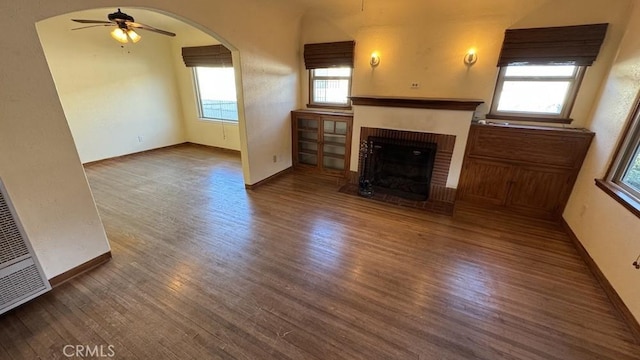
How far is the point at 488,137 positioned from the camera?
3391 millimetres

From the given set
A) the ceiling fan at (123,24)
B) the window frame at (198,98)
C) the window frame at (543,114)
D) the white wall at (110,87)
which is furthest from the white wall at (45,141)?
the window frame at (543,114)

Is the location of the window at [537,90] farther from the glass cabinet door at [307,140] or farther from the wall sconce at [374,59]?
the glass cabinet door at [307,140]

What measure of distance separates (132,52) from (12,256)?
5076mm

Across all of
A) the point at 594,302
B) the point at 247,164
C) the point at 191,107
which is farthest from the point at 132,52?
the point at 594,302

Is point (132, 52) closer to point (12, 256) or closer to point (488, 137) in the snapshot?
point (12, 256)

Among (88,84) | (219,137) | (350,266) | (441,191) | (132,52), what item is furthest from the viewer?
(219,137)

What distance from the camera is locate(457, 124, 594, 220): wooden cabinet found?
3088mm

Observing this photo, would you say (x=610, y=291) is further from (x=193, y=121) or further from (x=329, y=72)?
(x=193, y=121)

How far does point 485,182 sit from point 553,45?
180 centimetres

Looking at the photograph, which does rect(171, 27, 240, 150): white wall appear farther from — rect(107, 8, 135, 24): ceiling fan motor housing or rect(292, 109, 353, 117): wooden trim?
rect(107, 8, 135, 24): ceiling fan motor housing

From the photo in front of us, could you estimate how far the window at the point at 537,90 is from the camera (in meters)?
3.18

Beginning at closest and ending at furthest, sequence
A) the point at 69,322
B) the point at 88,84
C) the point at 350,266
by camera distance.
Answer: the point at 69,322 < the point at 350,266 < the point at 88,84

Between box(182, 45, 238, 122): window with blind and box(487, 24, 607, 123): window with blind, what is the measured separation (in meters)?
4.63

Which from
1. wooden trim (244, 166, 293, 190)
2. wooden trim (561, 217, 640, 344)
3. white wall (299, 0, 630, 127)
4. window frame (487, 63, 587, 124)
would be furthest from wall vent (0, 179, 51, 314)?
window frame (487, 63, 587, 124)
